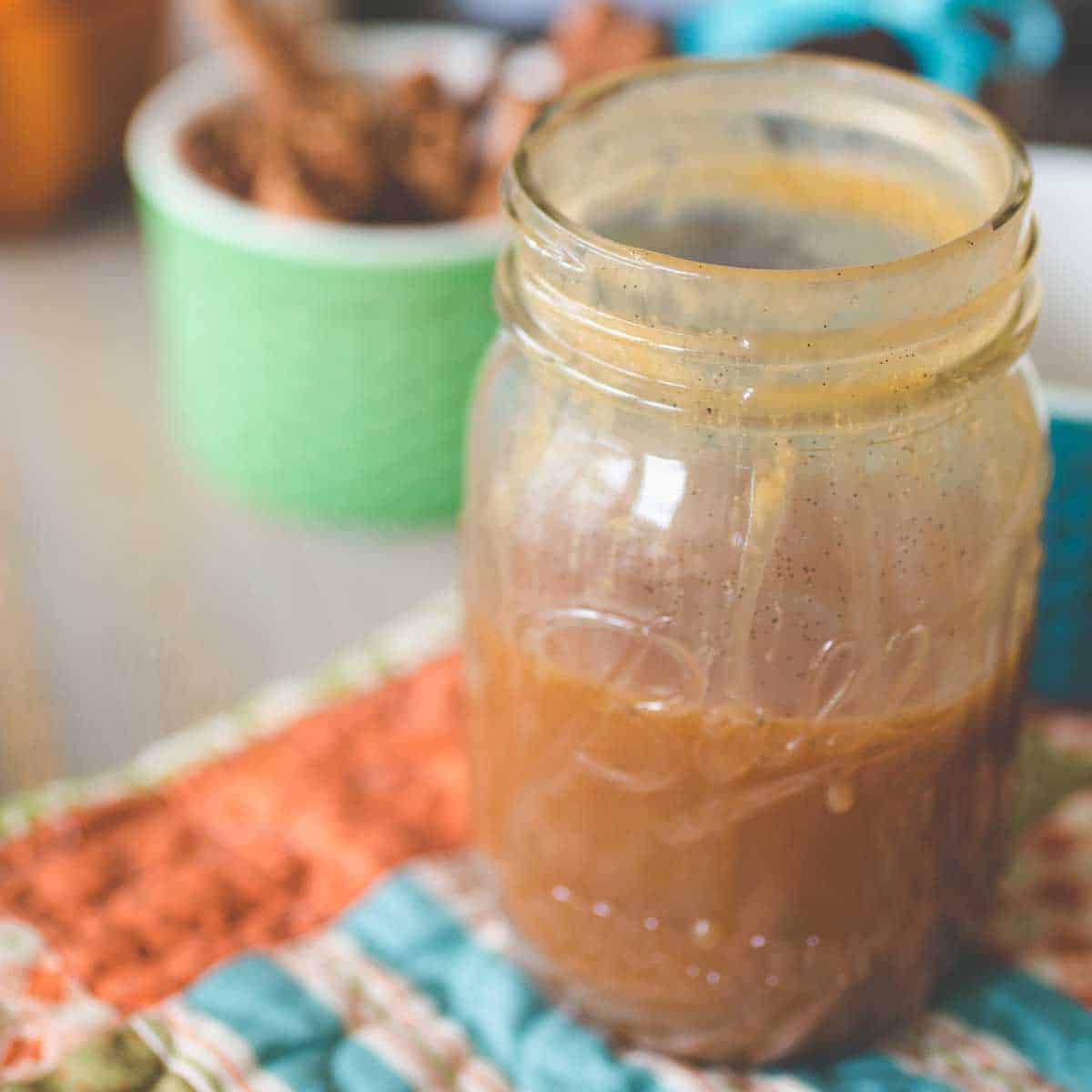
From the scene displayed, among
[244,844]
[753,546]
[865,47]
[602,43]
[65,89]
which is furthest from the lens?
[65,89]

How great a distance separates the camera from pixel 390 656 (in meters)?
0.71

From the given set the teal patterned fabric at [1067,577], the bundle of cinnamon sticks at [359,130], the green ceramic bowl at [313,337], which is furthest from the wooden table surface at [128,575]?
the teal patterned fabric at [1067,577]

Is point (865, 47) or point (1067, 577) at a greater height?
point (865, 47)

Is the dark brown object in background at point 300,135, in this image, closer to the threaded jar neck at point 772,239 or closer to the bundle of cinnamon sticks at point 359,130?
the bundle of cinnamon sticks at point 359,130

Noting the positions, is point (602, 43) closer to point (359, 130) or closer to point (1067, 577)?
point (359, 130)

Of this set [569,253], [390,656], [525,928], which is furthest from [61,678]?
[569,253]

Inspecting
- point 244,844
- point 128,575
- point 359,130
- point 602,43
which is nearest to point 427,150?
point 359,130

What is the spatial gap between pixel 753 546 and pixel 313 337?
38 cm

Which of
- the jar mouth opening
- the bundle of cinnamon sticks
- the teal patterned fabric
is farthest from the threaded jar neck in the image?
the bundle of cinnamon sticks

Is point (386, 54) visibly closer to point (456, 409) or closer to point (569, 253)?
point (456, 409)

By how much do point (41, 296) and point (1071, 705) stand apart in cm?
71

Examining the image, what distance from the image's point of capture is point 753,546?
0.43 m

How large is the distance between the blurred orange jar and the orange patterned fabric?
52cm

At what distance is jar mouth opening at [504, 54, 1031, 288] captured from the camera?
1.33ft
